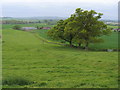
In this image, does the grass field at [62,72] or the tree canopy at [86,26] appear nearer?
the grass field at [62,72]

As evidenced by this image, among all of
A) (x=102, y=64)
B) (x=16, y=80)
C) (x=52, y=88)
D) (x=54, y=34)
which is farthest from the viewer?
(x=54, y=34)

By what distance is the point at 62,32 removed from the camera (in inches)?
1756

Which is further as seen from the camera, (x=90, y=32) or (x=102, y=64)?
(x=90, y=32)

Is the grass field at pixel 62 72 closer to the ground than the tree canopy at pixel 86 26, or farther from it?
closer to the ground

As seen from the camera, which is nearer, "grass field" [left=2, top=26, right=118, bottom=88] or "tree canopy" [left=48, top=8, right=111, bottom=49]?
"grass field" [left=2, top=26, right=118, bottom=88]

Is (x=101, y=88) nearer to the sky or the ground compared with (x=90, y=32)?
nearer to the ground

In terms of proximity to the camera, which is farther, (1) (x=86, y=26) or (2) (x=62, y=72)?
(1) (x=86, y=26)

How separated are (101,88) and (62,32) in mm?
37982

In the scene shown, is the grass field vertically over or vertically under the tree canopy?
under

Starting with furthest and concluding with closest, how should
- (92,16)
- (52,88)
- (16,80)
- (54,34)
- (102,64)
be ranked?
(54,34)
(92,16)
(102,64)
(16,80)
(52,88)

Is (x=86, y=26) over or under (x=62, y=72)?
over

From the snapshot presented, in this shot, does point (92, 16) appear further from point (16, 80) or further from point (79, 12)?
point (16, 80)

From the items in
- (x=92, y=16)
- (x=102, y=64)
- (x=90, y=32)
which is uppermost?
(x=92, y=16)

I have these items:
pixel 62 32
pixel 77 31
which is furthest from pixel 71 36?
pixel 77 31
